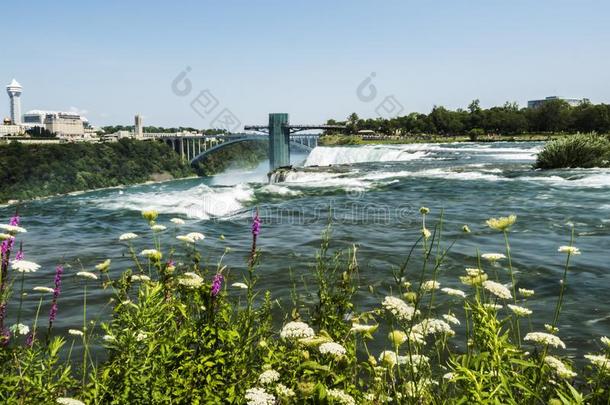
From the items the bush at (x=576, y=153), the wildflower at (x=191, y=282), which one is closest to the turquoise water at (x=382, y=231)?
the wildflower at (x=191, y=282)

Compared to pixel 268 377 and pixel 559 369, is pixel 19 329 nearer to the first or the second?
pixel 268 377

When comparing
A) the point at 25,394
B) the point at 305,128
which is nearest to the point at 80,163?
the point at 305,128

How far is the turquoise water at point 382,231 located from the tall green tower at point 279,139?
45624 mm

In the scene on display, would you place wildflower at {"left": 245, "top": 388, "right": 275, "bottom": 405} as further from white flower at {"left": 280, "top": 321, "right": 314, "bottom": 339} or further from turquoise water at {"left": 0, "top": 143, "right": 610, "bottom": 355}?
turquoise water at {"left": 0, "top": 143, "right": 610, "bottom": 355}

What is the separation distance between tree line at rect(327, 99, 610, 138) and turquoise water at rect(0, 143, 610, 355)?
91.2 metres

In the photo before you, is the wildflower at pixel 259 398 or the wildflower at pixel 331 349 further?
the wildflower at pixel 331 349

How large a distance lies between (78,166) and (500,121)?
10175 centimetres

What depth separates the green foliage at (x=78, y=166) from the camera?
83.8 meters

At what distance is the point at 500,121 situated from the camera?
120812 millimetres

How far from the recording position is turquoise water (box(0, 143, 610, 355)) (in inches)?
267

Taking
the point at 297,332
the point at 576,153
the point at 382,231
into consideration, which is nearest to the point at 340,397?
the point at 297,332

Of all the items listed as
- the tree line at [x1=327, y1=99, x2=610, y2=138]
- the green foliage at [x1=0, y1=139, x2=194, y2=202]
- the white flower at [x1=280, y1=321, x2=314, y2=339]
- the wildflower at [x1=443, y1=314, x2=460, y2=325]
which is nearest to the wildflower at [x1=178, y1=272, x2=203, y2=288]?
the white flower at [x1=280, y1=321, x2=314, y2=339]

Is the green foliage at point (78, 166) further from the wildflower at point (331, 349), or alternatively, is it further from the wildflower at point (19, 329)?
the wildflower at point (331, 349)

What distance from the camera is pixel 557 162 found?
29.5m
